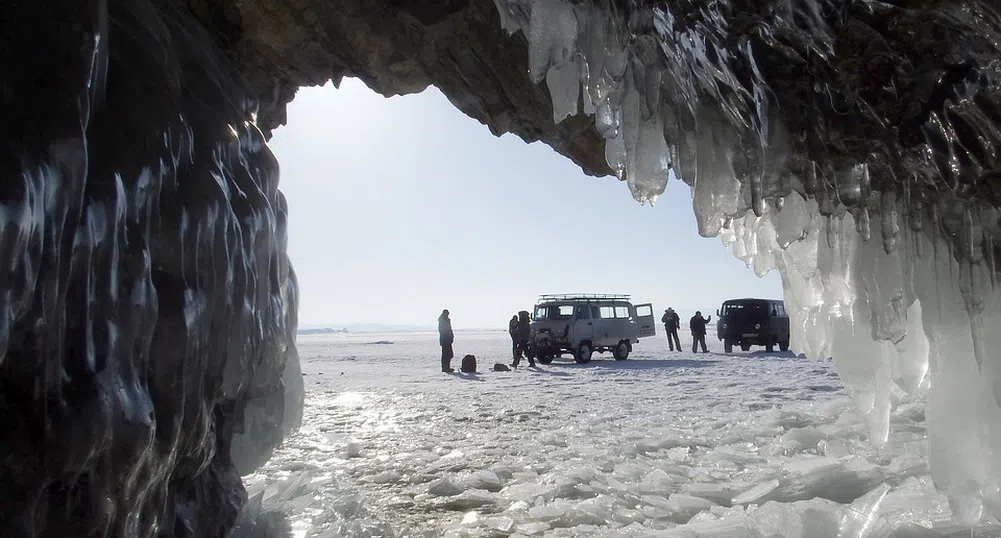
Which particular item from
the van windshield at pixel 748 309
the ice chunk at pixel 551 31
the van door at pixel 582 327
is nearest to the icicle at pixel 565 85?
the ice chunk at pixel 551 31

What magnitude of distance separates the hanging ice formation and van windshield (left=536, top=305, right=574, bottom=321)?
1364 cm

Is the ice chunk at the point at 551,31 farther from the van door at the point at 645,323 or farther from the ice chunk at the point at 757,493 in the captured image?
the van door at the point at 645,323

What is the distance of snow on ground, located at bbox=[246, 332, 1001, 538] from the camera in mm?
3596

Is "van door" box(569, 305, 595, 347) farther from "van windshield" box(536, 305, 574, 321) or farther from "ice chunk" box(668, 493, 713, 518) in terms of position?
"ice chunk" box(668, 493, 713, 518)

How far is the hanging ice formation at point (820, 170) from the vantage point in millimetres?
2721

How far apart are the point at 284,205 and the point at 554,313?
13715mm

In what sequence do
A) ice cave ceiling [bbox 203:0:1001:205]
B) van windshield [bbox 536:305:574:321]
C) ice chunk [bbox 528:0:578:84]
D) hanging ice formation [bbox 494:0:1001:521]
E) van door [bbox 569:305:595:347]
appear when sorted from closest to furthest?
ice cave ceiling [bbox 203:0:1001:205] < hanging ice formation [bbox 494:0:1001:521] < ice chunk [bbox 528:0:578:84] < van door [bbox 569:305:595:347] < van windshield [bbox 536:305:574:321]

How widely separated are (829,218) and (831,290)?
56 centimetres

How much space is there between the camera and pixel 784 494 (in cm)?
405

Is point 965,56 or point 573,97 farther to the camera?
point 573,97

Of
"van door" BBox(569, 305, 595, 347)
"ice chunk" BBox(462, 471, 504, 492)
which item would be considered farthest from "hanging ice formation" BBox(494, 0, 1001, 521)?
"van door" BBox(569, 305, 595, 347)

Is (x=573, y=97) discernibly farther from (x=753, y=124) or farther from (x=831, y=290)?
(x=831, y=290)

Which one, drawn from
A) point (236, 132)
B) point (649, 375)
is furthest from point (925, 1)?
point (649, 375)

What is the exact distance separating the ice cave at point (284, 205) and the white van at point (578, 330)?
12.6 metres
